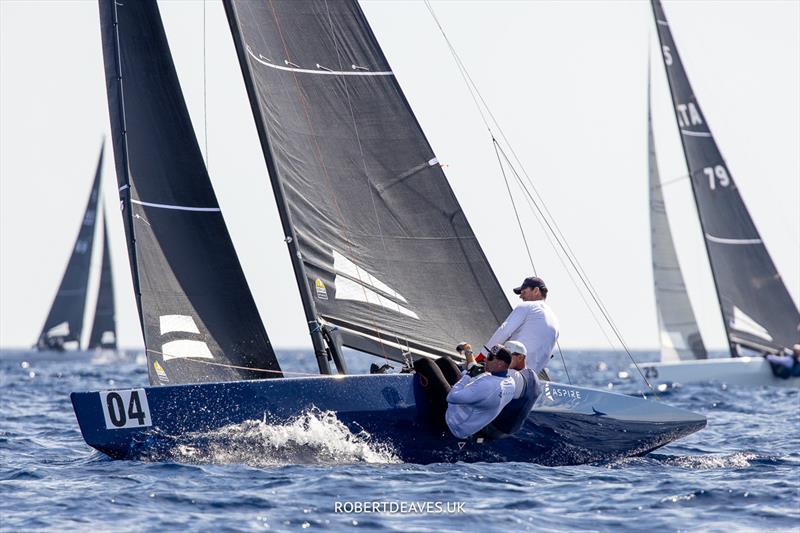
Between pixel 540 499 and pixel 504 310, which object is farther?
pixel 504 310

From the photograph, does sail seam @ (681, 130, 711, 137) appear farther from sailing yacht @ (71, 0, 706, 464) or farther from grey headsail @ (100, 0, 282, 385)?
grey headsail @ (100, 0, 282, 385)

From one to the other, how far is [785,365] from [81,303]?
36142 millimetres

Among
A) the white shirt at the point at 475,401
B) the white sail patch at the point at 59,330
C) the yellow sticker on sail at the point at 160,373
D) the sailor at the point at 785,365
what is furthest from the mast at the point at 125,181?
the white sail patch at the point at 59,330

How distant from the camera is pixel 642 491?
336 inches

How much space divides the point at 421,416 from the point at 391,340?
1477 millimetres

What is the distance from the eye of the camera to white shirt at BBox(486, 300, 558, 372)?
31.2 feet

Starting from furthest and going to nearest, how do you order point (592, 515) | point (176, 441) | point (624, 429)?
point (624, 429)
point (176, 441)
point (592, 515)

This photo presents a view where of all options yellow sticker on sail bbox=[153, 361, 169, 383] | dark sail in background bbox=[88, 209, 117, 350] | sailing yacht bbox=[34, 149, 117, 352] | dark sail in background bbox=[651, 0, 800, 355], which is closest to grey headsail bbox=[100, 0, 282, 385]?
yellow sticker on sail bbox=[153, 361, 169, 383]

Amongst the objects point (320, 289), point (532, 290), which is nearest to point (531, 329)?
point (532, 290)

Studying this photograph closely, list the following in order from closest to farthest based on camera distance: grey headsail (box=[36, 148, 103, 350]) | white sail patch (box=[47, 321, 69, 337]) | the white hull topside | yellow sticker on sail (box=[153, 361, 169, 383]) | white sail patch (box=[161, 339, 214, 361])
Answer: yellow sticker on sail (box=[153, 361, 169, 383])
white sail patch (box=[161, 339, 214, 361])
the white hull topside
grey headsail (box=[36, 148, 103, 350])
white sail patch (box=[47, 321, 69, 337])

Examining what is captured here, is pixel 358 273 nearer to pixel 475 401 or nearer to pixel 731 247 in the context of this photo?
pixel 475 401

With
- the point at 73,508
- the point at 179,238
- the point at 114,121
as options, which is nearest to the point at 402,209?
the point at 179,238

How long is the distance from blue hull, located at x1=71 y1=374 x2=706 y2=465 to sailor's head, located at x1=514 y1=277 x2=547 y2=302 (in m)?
0.72

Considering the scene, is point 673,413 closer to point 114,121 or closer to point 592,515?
point 592,515
